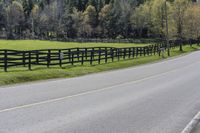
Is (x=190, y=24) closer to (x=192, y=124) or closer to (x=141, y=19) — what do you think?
(x=141, y=19)

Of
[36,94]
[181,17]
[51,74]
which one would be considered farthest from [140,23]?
[36,94]

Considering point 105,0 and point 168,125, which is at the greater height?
point 105,0

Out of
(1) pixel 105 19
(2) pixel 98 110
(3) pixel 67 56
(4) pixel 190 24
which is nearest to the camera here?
(2) pixel 98 110

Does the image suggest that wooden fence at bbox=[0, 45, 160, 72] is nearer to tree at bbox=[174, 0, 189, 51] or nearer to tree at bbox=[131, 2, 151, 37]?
tree at bbox=[174, 0, 189, 51]

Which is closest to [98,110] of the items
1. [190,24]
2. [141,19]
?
[190,24]

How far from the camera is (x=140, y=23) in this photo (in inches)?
5984

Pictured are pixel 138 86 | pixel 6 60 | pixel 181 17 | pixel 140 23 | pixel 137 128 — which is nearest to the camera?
pixel 137 128

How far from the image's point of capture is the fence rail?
27828 mm

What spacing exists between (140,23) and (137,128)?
5628 inches

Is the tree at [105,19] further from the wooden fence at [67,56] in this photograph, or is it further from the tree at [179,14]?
the wooden fence at [67,56]

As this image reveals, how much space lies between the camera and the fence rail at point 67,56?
2783 centimetres

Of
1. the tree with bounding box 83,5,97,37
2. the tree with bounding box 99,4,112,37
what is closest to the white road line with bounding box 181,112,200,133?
the tree with bounding box 83,5,97,37

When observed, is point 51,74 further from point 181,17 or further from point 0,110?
point 181,17

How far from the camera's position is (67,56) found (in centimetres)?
3606
